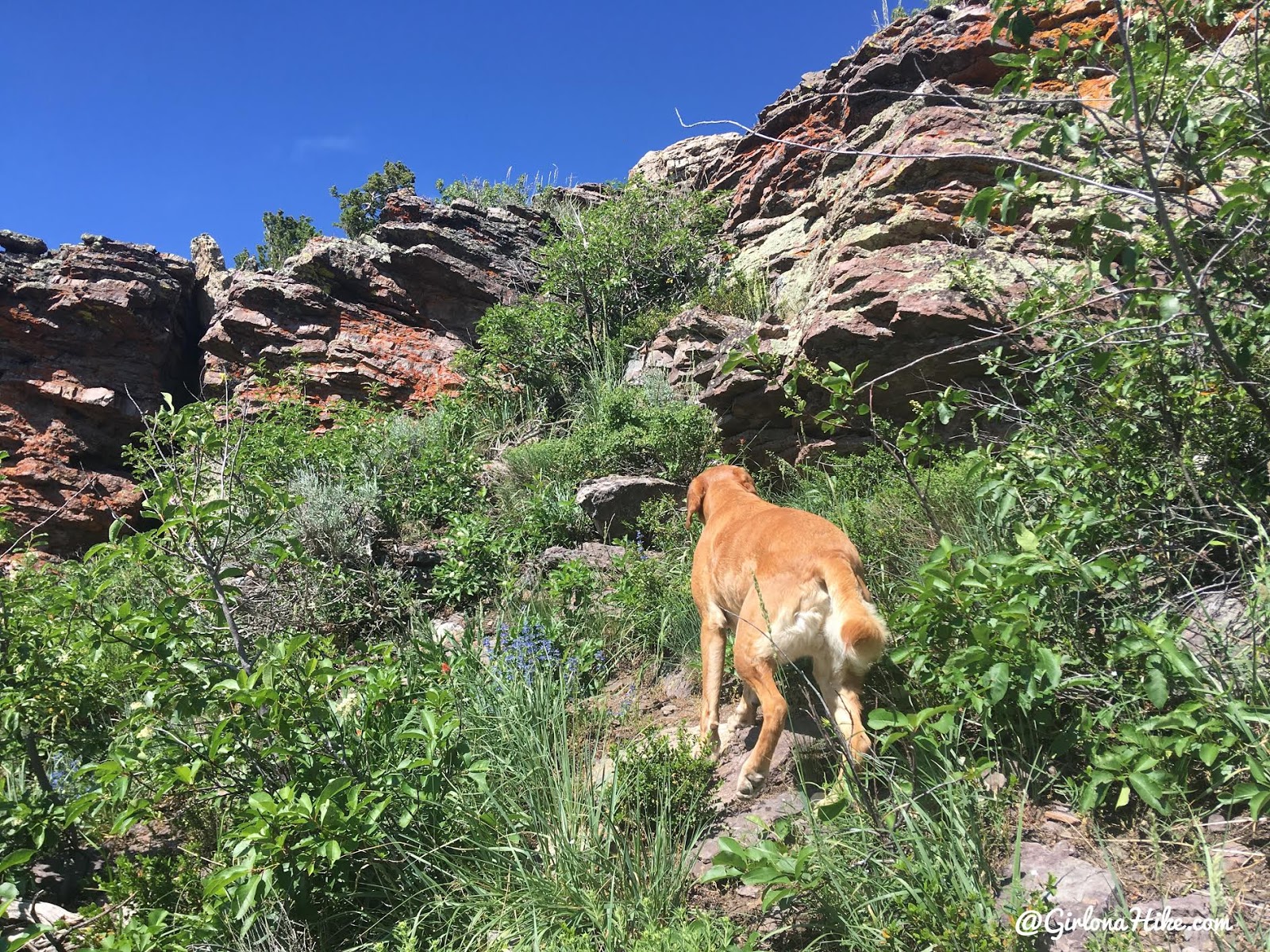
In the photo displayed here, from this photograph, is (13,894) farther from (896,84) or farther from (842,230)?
(896,84)

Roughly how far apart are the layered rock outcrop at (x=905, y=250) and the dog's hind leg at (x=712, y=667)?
1.98m

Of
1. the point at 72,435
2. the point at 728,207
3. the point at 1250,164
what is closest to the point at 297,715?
the point at 1250,164

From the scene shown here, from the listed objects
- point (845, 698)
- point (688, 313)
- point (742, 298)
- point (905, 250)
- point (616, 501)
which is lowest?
point (845, 698)

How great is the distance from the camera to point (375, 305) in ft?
41.4

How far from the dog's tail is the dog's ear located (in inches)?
73.3

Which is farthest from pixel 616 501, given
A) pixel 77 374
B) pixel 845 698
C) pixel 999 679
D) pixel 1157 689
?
pixel 77 374

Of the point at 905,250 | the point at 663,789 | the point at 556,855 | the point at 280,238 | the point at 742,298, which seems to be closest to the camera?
the point at 556,855

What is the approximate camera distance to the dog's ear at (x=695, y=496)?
5191 millimetres

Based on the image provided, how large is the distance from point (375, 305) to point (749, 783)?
11.4 metres

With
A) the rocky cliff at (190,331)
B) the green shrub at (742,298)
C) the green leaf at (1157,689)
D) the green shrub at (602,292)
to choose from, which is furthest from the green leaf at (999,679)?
the rocky cliff at (190,331)

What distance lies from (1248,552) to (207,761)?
4.41m

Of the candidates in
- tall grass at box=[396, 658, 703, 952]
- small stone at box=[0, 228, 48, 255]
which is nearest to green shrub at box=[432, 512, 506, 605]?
tall grass at box=[396, 658, 703, 952]

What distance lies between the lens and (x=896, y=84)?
9711mm

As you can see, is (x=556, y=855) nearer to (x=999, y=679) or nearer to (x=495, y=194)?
(x=999, y=679)
